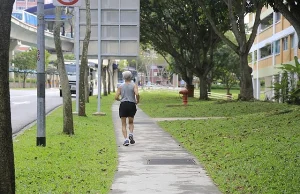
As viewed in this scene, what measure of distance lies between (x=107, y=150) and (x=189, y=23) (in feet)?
81.7

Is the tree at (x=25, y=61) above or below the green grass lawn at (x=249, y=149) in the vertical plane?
above

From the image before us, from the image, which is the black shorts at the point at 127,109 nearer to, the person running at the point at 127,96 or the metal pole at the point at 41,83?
the person running at the point at 127,96

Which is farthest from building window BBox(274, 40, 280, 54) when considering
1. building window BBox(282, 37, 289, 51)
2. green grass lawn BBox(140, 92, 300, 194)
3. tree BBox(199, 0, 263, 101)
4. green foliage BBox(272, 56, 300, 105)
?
green grass lawn BBox(140, 92, 300, 194)

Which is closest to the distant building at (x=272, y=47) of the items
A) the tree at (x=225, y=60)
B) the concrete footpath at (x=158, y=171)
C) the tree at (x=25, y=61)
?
the tree at (x=225, y=60)

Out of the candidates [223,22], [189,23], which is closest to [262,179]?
[223,22]

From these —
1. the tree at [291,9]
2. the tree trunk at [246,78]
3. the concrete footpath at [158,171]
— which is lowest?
the concrete footpath at [158,171]

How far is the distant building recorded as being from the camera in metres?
36.1

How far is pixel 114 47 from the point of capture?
21.9 meters

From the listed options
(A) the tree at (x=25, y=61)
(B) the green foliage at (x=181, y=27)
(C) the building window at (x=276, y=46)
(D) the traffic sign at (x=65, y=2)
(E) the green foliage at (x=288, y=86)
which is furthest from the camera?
(A) the tree at (x=25, y=61)

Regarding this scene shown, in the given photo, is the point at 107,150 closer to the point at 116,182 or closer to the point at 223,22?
the point at 116,182

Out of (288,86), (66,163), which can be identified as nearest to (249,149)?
(66,163)

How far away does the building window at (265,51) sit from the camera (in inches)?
→ 1758

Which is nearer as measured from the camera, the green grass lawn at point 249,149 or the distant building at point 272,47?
the green grass lawn at point 249,149

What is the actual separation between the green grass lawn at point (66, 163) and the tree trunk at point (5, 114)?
1.57m
